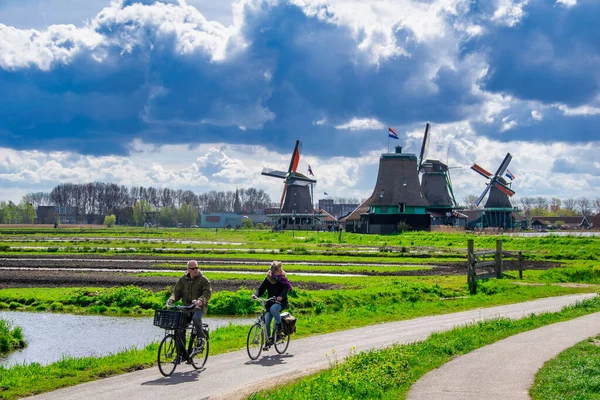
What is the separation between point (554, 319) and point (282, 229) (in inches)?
4993

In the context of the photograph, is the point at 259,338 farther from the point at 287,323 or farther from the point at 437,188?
the point at 437,188

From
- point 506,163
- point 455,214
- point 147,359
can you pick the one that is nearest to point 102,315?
point 147,359

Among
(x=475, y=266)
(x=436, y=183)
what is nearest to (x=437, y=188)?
(x=436, y=183)

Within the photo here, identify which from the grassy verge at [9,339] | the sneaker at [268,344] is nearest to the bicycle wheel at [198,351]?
the sneaker at [268,344]

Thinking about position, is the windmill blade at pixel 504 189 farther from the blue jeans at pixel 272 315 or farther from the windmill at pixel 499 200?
the blue jeans at pixel 272 315

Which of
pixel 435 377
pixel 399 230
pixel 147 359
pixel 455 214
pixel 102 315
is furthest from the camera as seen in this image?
pixel 455 214

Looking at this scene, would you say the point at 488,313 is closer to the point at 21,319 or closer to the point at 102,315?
the point at 102,315

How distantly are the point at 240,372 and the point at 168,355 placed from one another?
1621 millimetres

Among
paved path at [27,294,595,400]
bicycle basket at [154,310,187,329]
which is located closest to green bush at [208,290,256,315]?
paved path at [27,294,595,400]

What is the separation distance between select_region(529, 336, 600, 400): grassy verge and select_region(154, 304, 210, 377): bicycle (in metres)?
7.12

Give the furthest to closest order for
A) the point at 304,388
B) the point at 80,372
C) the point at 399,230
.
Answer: the point at 399,230
the point at 80,372
the point at 304,388

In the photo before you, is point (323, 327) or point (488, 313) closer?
point (323, 327)

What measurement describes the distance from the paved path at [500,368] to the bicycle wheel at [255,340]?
4.45 metres

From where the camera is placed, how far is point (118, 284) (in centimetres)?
3684
